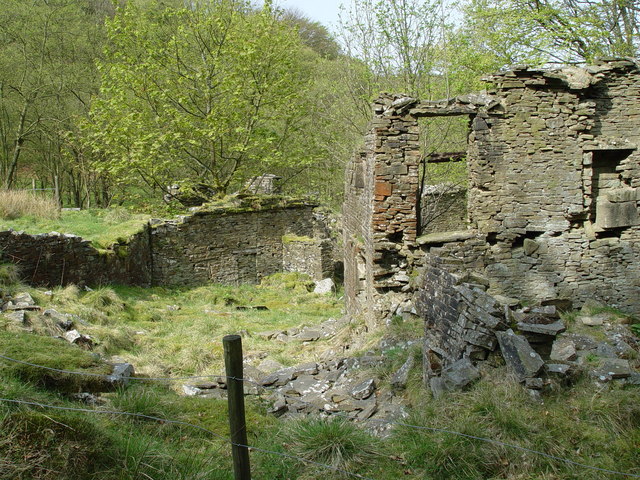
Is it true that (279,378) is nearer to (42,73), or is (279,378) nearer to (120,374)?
(120,374)

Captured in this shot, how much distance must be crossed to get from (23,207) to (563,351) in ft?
40.1

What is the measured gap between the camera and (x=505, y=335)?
4.91 m

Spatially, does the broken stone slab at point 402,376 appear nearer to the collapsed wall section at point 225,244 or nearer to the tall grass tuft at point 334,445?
the tall grass tuft at point 334,445

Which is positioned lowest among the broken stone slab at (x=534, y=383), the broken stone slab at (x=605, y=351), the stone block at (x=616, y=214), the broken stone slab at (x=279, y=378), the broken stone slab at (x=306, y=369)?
the broken stone slab at (x=279, y=378)

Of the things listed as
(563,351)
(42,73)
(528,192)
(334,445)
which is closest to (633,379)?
(563,351)

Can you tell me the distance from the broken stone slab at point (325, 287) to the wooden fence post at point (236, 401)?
11.8 m

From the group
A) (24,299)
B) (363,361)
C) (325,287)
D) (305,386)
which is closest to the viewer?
(305,386)

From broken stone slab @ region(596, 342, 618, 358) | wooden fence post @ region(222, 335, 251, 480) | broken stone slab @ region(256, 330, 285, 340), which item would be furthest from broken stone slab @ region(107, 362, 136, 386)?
broken stone slab @ region(596, 342, 618, 358)

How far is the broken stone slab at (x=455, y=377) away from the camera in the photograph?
15.8 feet

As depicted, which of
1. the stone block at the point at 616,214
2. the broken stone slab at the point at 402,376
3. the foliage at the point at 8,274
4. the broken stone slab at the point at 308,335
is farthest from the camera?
the broken stone slab at the point at 308,335

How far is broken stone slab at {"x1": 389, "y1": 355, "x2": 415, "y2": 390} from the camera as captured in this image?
237 inches

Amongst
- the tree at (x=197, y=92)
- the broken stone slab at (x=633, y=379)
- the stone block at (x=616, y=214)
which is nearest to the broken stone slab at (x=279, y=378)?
the broken stone slab at (x=633, y=379)

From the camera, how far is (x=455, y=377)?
15.9 feet

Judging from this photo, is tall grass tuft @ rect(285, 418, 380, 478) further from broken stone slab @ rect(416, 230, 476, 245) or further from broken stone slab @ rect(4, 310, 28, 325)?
broken stone slab @ rect(416, 230, 476, 245)
